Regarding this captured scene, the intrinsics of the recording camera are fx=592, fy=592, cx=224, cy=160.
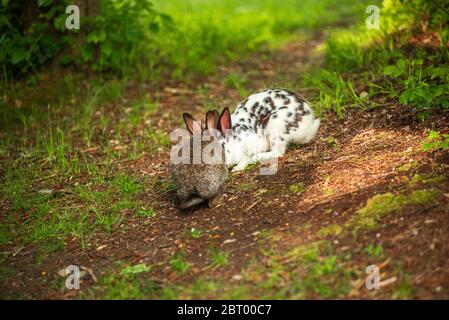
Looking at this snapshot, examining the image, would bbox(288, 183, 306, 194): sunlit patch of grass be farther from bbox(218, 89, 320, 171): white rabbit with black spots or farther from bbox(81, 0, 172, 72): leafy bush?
bbox(81, 0, 172, 72): leafy bush

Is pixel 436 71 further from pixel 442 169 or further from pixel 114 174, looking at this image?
pixel 114 174

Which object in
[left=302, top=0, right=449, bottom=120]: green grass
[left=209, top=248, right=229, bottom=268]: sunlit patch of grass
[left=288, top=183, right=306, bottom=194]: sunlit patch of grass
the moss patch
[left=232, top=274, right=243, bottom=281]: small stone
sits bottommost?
[left=232, top=274, right=243, bottom=281]: small stone

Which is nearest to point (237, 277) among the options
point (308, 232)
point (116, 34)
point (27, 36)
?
point (308, 232)

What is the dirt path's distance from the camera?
3.49 m

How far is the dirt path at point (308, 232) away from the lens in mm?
3494

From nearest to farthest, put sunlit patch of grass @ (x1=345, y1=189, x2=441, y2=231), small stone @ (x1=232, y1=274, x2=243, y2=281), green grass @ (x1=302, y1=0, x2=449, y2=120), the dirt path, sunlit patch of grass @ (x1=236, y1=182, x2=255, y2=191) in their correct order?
the dirt path
small stone @ (x1=232, y1=274, x2=243, y2=281)
sunlit patch of grass @ (x1=345, y1=189, x2=441, y2=231)
sunlit patch of grass @ (x1=236, y1=182, x2=255, y2=191)
green grass @ (x1=302, y1=0, x2=449, y2=120)

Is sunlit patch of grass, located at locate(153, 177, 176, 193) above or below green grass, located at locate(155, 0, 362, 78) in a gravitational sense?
below

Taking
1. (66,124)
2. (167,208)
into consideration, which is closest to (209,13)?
(66,124)

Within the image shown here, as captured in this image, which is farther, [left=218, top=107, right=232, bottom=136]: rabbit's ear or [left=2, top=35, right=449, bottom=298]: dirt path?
[left=218, top=107, right=232, bottom=136]: rabbit's ear

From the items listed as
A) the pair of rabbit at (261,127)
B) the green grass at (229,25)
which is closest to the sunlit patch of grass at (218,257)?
the pair of rabbit at (261,127)

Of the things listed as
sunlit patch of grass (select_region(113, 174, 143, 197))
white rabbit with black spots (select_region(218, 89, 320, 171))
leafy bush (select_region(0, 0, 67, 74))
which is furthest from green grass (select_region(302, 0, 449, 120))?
leafy bush (select_region(0, 0, 67, 74))

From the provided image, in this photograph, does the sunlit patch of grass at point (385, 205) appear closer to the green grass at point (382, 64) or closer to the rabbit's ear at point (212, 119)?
the green grass at point (382, 64)

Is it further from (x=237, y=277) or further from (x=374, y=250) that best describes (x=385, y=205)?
(x=237, y=277)

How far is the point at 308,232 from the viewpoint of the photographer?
12.9 feet
